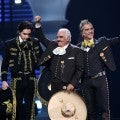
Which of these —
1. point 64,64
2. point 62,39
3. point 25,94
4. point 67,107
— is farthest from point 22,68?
point 67,107

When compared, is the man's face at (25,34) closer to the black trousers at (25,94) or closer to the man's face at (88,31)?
the black trousers at (25,94)

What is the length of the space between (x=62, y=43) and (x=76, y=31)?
162 cm

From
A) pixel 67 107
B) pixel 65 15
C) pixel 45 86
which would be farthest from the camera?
pixel 65 15

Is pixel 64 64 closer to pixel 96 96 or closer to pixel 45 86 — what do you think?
pixel 45 86

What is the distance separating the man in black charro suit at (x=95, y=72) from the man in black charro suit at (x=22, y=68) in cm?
70

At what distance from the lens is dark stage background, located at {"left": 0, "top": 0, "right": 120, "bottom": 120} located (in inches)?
297

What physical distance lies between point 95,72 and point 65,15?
72.0 inches

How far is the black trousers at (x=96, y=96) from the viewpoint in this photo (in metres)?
6.03

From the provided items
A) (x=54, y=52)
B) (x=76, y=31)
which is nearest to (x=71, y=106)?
(x=54, y=52)

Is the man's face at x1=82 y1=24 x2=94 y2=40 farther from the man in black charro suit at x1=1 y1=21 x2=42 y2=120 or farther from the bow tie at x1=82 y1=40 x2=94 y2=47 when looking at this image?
the man in black charro suit at x1=1 y1=21 x2=42 y2=120

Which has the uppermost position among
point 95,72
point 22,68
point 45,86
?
point 22,68

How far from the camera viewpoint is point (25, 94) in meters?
6.09

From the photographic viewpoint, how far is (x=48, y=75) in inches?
243

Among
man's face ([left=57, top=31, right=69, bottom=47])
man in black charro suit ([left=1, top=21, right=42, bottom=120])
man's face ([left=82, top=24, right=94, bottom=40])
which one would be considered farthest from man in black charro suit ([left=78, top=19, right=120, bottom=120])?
man in black charro suit ([left=1, top=21, right=42, bottom=120])
